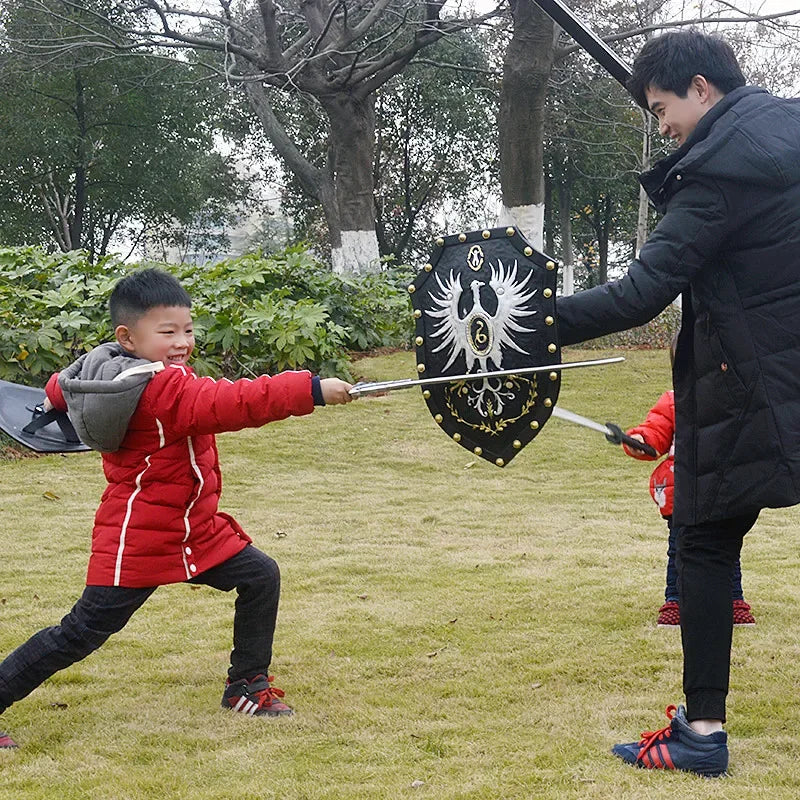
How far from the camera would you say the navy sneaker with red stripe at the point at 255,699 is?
3.55m

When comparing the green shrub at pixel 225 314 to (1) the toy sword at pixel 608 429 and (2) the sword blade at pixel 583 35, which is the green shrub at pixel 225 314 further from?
(1) the toy sword at pixel 608 429

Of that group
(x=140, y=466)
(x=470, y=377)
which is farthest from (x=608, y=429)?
(x=140, y=466)

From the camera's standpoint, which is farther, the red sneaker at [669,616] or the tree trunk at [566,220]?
the tree trunk at [566,220]

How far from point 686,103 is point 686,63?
10 centimetres

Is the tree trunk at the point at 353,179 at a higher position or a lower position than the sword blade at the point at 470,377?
higher

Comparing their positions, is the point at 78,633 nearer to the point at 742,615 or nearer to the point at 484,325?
the point at 484,325

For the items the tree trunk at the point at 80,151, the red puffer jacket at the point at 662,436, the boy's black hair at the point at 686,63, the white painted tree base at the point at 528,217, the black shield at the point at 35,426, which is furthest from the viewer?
the tree trunk at the point at 80,151

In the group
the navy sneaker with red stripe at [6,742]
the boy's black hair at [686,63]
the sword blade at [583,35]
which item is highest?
the sword blade at [583,35]

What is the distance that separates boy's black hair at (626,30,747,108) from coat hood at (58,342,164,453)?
1555mm

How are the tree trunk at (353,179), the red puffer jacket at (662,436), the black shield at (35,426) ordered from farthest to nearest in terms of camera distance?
the tree trunk at (353,179) < the red puffer jacket at (662,436) < the black shield at (35,426)

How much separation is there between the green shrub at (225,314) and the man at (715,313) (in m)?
7.23

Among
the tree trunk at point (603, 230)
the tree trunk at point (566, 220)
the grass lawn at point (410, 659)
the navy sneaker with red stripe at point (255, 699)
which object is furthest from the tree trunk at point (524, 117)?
the tree trunk at point (603, 230)

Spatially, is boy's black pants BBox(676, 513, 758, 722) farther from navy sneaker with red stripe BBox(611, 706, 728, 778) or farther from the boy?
the boy

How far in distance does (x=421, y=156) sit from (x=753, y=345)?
2970 centimetres
